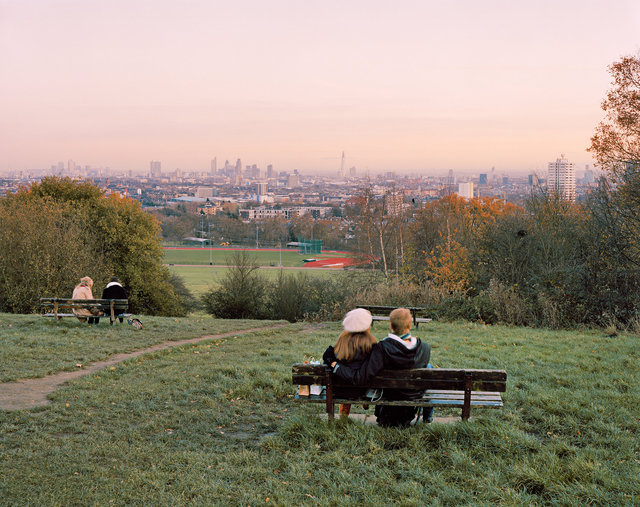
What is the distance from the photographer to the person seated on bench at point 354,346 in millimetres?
5270

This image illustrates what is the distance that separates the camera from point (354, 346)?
208 inches

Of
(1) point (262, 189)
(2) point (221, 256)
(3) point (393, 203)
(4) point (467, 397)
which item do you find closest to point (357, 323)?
(4) point (467, 397)

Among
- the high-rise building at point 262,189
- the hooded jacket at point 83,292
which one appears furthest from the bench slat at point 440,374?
A: the high-rise building at point 262,189

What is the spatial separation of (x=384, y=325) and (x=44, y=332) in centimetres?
799

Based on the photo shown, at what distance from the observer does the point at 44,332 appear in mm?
11945

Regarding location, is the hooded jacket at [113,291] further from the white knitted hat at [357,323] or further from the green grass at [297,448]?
the white knitted hat at [357,323]

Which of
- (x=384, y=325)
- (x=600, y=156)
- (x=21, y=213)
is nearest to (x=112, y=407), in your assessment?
(x=384, y=325)

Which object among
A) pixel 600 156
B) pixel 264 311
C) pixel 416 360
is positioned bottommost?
pixel 264 311

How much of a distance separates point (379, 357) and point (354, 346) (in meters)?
0.29

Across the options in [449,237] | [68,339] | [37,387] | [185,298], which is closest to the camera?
[37,387]

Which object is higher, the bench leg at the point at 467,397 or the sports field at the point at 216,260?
the bench leg at the point at 467,397

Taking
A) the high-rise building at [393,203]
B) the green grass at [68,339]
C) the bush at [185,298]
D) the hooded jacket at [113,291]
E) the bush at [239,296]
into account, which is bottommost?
the bush at [185,298]

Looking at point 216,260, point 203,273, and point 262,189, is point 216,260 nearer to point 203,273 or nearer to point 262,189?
point 203,273

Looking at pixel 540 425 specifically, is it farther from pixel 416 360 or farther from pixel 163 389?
pixel 163 389
